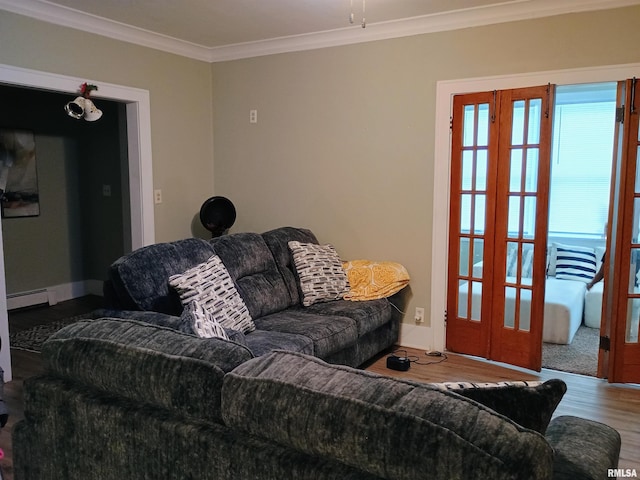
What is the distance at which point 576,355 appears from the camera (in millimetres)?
4129

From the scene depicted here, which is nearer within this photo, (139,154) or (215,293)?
(215,293)

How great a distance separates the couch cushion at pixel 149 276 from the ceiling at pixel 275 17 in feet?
5.65

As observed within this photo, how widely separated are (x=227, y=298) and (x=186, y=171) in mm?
2142

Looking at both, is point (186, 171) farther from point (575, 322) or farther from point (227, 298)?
point (575, 322)

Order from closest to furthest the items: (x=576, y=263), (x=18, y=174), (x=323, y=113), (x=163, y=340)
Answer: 1. (x=163, y=340)
2. (x=323, y=113)
3. (x=18, y=174)
4. (x=576, y=263)

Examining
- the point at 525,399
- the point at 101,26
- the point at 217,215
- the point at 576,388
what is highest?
the point at 101,26

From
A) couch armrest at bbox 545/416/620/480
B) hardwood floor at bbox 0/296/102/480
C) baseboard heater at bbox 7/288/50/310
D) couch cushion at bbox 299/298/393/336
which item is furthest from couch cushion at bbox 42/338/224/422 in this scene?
baseboard heater at bbox 7/288/50/310

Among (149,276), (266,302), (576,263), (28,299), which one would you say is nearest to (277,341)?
(266,302)

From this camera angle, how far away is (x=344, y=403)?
3.51ft

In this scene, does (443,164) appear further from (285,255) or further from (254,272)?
(254,272)

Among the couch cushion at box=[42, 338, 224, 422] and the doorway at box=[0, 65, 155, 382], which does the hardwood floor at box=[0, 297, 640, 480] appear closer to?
the doorway at box=[0, 65, 155, 382]

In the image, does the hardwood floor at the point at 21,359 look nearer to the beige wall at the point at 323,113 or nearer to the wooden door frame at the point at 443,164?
the beige wall at the point at 323,113

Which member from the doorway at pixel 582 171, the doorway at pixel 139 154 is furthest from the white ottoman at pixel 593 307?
the doorway at pixel 139 154

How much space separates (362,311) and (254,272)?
80cm
